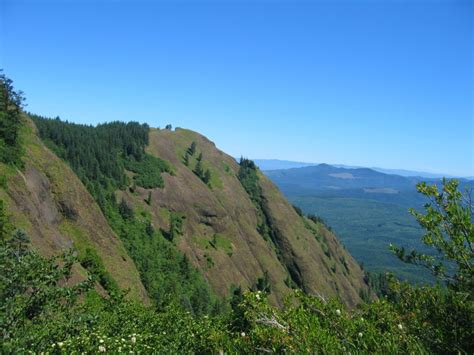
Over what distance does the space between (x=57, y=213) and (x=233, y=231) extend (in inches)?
3186

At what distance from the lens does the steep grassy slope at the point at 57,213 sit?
49469mm

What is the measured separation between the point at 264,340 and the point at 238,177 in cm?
17181

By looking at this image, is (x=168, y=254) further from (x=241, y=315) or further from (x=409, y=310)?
(x=409, y=310)

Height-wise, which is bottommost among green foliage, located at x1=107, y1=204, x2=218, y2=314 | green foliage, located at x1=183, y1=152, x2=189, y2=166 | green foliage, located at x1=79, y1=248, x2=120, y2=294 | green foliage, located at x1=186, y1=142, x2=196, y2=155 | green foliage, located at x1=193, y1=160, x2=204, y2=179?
green foliage, located at x1=107, y1=204, x2=218, y2=314

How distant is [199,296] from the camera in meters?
95.4

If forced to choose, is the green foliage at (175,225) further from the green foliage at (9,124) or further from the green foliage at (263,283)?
the green foliage at (9,124)

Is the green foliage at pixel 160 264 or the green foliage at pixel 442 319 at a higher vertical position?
the green foliage at pixel 442 319

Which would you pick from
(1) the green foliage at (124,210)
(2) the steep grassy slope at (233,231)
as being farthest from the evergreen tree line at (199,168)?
(1) the green foliage at (124,210)

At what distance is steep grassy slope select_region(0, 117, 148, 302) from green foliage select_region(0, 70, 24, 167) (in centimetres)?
195

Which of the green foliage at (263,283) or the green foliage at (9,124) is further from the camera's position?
the green foliage at (263,283)

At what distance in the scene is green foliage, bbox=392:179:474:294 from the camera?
11555 mm

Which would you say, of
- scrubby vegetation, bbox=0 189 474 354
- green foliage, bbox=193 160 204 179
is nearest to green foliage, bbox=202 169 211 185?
green foliage, bbox=193 160 204 179

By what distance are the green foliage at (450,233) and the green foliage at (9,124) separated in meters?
55.7

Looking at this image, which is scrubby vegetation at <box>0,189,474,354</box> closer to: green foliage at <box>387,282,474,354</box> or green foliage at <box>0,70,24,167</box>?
green foliage at <box>387,282,474,354</box>
